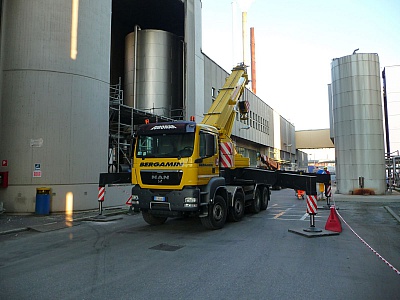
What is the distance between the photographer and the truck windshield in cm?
926

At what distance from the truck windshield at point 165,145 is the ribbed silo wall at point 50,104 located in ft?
18.1

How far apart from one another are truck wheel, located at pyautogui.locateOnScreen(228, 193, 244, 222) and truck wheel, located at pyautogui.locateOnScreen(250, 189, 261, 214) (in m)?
1.80

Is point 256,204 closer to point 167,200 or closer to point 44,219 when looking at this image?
point 167,200

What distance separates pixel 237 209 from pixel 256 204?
255cm

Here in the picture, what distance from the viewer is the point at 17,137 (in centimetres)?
1353

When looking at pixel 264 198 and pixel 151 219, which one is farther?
pixel 264 198

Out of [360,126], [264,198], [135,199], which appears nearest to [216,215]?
[135,199]

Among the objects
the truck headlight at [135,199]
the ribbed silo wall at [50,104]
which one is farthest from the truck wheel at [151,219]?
the ribbed silo wall at [50,104]

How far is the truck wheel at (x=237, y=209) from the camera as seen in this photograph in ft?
36.9

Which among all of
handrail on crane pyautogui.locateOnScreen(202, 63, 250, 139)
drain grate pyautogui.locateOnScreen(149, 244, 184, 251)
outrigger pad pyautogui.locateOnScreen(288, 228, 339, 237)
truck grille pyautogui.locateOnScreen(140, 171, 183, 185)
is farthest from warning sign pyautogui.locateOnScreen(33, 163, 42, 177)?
outrigger pad pyautogui.locateOnScreen(288, 228, 339, 237)

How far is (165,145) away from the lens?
954cm

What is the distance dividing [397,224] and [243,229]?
552 cm

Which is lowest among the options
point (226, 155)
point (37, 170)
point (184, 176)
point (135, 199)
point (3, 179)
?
point (135, 199)

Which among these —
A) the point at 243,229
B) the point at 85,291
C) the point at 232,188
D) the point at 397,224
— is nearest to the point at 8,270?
the point at 85,291
